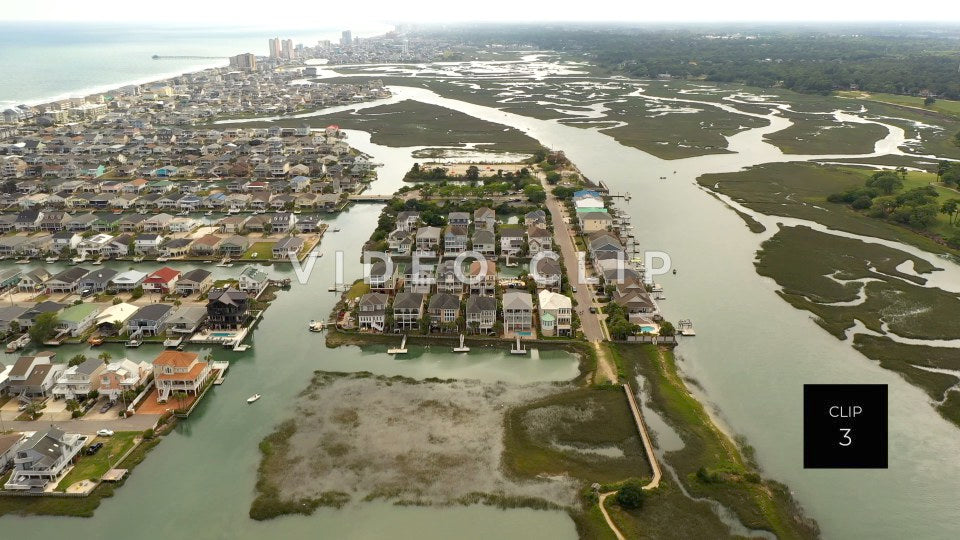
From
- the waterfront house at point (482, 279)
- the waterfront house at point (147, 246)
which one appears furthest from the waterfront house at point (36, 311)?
the waterfront house at point (482, 279)

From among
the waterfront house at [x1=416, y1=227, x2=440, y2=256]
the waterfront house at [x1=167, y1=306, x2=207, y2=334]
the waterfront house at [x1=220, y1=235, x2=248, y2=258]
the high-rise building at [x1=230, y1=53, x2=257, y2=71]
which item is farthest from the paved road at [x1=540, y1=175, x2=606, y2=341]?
the high-rise building at [x1=230, y1=53, x2=257, y2=71]

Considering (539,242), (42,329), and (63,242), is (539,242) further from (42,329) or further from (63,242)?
(63,242)

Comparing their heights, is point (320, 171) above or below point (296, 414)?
above

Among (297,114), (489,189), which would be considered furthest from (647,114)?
(297,114)

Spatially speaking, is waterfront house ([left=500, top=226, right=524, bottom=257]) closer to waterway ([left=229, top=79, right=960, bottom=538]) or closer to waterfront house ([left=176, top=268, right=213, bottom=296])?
waterway ([left=229, top=79, right=960, bottom=538])

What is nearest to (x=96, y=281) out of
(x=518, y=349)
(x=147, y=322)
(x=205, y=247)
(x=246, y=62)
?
(x=205, y=247)

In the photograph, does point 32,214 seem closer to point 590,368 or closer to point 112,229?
point 112,229
